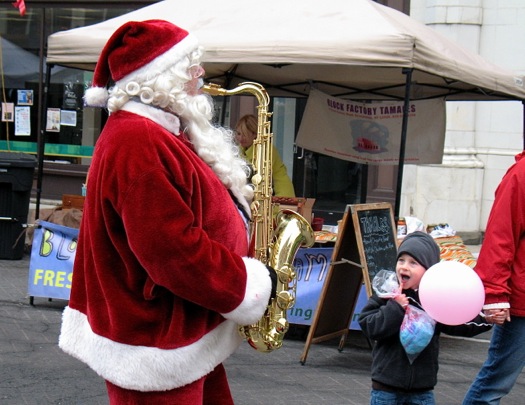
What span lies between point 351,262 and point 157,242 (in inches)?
148

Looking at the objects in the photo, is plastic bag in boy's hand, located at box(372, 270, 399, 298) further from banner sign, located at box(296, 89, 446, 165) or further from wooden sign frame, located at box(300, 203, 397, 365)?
banner sign, located at box(296, 89, 446, 165)

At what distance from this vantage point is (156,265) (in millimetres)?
2697

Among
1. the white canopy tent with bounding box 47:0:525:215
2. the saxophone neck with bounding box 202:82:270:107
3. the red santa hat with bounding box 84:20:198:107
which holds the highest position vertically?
the white canopy tent with bounding box 47:0:525:215

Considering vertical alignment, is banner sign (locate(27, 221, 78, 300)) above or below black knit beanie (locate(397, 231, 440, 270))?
below

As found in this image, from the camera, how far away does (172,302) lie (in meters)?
2.86

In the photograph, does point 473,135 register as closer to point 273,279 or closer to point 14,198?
point 14,198

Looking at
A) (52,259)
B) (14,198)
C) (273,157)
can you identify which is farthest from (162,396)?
(14,198)

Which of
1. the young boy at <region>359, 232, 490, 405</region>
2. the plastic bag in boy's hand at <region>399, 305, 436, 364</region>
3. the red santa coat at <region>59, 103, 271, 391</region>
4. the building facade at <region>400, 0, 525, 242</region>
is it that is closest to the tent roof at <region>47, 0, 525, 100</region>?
the young boy at <region>359, 232, 490, 405</region>

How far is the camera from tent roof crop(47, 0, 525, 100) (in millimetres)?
6352

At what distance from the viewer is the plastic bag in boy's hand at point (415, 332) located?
3.93 m

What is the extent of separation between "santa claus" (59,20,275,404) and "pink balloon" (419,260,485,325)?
3.21 ft

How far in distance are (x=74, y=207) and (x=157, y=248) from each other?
621 centimetres

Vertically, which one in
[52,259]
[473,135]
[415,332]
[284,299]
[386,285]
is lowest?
[52,259]

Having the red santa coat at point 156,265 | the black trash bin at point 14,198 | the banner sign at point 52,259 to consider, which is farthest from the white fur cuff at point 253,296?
the black trash bin at point 14,198
